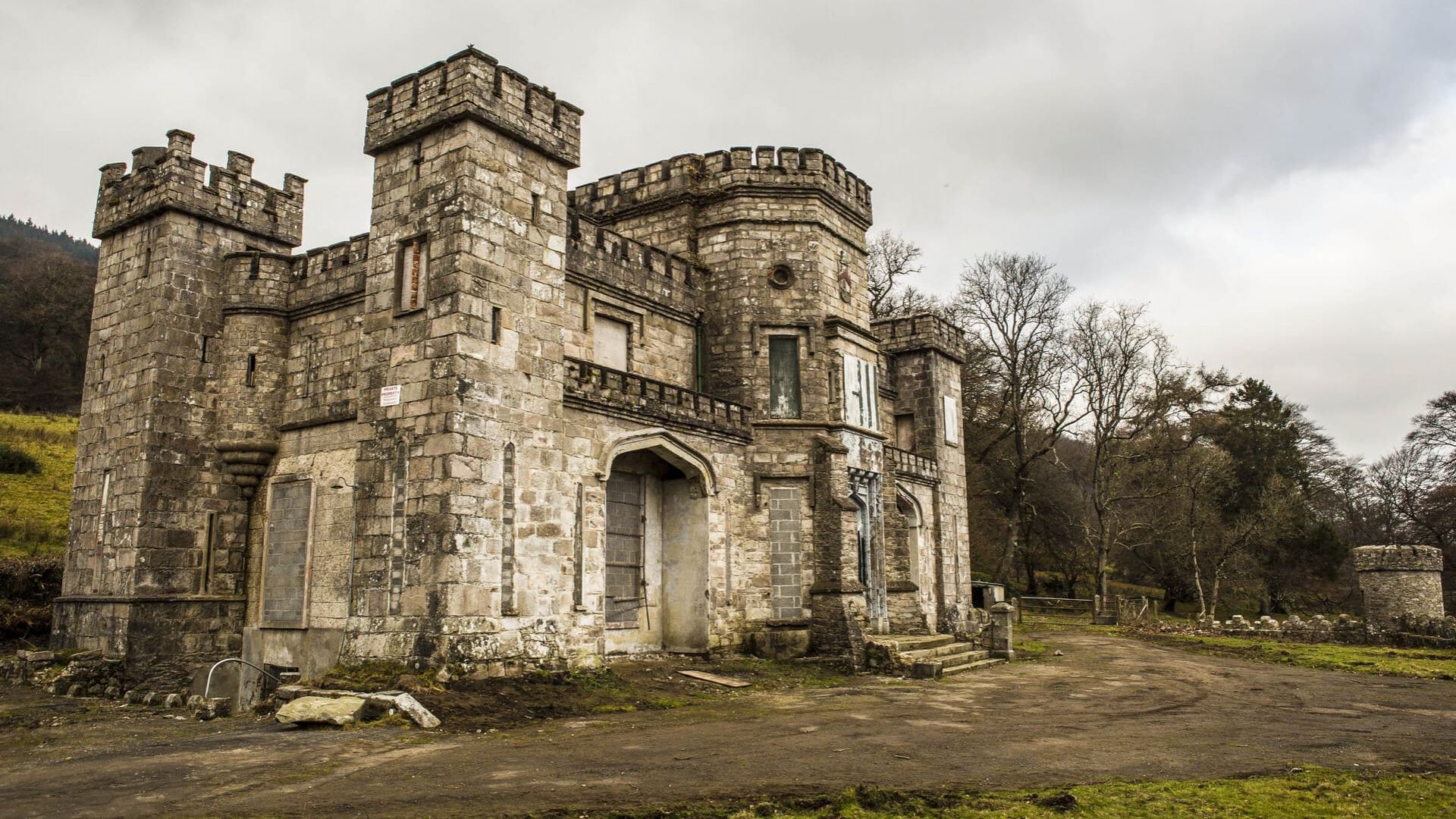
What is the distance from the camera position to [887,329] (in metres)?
27.6

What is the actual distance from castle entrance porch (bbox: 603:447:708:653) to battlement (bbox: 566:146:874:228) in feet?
19.9

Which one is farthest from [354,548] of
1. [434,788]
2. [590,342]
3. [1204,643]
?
[1204,643]

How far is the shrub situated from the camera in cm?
2916

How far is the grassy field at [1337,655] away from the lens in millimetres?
17312

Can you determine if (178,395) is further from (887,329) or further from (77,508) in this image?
(887,329)

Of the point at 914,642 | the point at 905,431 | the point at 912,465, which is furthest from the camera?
the point at 905,431

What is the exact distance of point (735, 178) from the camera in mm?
19656

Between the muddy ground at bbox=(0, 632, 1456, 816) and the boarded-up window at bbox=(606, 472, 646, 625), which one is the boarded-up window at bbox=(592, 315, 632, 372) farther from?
the muddy ground at bbox=(0, 632, 1456, 816)

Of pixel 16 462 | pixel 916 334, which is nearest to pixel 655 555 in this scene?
pixel 916 334

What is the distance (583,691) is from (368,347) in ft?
20.5

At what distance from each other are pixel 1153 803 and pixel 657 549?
12.0m

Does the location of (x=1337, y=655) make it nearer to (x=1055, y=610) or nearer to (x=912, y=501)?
(x=912, y=501)

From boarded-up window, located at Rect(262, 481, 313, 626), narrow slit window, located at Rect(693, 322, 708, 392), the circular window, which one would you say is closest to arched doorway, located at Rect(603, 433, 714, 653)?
narrow slit window, located at Rect(693, 322, 708, 392)

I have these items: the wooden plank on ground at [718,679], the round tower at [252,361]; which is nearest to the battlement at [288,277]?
the round tower at [252,361]
